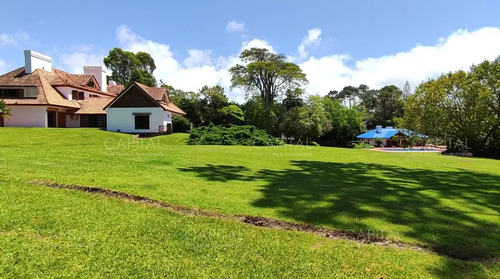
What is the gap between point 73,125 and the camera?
3462cm

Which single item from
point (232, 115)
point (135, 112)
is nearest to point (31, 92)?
point (135, 112)

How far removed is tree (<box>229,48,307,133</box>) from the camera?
4035 centimetres

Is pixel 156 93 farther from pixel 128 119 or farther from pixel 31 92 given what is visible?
pixel 31 92

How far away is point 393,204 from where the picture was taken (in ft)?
20.4

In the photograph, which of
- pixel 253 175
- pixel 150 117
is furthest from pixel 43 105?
pixel 253 175

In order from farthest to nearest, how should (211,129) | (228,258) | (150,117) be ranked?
(150,117), (211,129), (228,258)

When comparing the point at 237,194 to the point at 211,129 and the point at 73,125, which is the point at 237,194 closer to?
the point at 211,129

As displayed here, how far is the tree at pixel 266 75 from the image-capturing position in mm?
40350

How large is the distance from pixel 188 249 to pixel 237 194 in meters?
2.92

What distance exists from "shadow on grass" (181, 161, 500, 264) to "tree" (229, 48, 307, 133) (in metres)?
31.9

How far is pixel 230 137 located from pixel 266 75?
20358 mm

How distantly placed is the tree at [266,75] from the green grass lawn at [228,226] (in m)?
33.7

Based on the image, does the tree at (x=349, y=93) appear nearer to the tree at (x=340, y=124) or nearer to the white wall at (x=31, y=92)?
the tree at (x=340, y=124)

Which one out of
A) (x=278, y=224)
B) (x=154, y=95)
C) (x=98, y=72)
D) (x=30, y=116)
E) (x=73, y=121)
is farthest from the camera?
(x=98, y=72)
